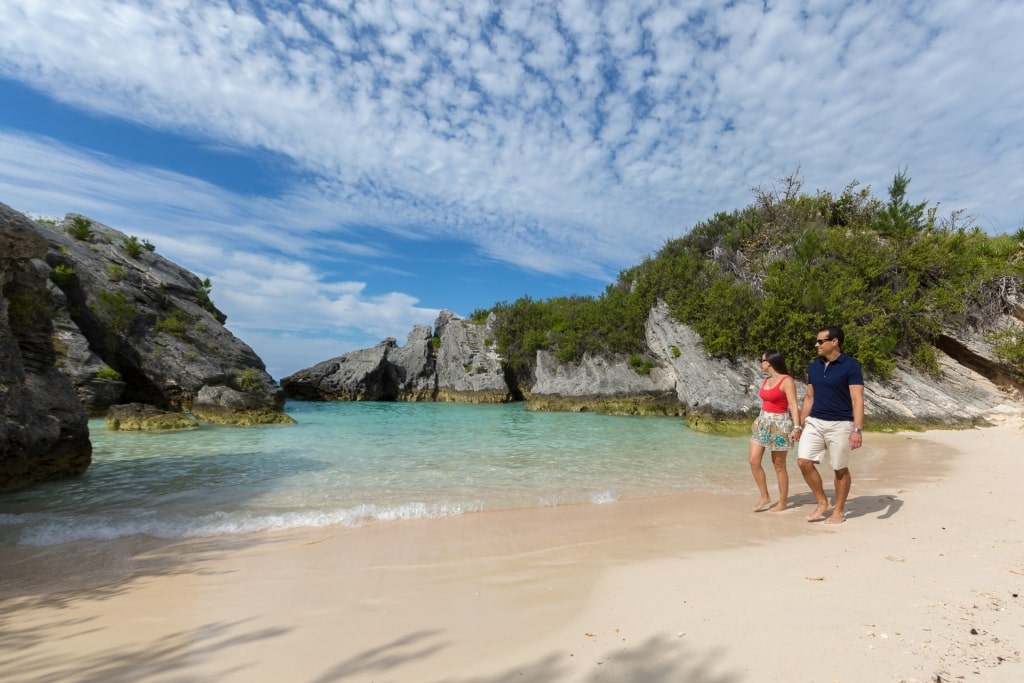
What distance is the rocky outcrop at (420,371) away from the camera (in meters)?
35.4

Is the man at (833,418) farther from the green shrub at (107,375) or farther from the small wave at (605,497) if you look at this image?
the green shrub at (107,375)

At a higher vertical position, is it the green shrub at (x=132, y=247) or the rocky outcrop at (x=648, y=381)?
the green shrub at (x=132, y=247)

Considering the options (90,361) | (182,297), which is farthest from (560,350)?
(90,361)

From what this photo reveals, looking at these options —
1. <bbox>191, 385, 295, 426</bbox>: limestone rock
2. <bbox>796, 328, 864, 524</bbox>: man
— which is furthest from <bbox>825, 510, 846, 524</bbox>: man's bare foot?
<bbox>191, 385, 295, 426</bbox>: limestone rock

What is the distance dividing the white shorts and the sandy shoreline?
701 millimetres

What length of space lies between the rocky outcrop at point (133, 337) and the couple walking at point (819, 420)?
17475 mm

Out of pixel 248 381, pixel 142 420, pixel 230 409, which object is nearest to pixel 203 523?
pixel 142 420

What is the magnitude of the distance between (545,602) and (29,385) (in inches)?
350

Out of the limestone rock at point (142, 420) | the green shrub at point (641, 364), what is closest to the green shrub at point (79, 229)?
the limestone rock at point (142, 420)

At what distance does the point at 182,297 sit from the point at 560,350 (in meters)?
21.4

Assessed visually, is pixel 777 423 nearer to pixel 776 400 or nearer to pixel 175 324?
pixel 776 400

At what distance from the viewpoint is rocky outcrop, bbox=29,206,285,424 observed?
659 inches

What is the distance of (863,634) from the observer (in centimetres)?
253

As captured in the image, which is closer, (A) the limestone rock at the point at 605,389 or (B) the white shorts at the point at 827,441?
(B) the white shorts at the point at 827,441
